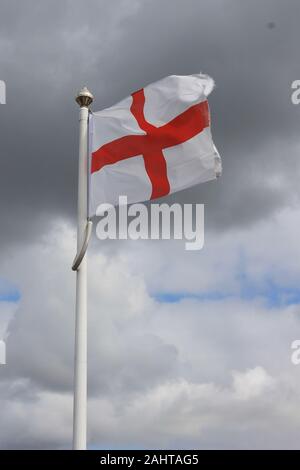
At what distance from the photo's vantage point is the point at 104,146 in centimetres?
2183

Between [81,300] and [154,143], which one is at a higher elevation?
[154,143]

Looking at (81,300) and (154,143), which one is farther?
(154,143)

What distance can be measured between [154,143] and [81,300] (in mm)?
4952

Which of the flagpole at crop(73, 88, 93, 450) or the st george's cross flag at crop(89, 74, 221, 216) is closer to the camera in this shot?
the flagpole at crop(73, 88, 93, 450)

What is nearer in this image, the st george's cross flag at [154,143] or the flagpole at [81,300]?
the flagpole at [81,300]

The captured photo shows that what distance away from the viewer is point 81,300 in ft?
66.1

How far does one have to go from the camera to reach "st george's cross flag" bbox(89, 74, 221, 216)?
69.8 ft

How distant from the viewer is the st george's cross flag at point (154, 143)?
21.3 m

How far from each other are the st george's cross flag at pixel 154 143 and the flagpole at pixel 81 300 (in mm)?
272

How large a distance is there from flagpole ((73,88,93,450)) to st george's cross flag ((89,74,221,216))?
272 mm

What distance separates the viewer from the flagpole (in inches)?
762
